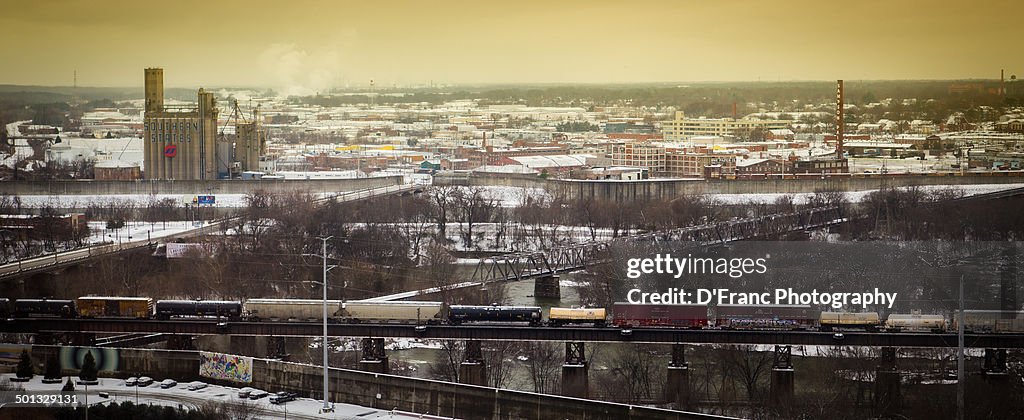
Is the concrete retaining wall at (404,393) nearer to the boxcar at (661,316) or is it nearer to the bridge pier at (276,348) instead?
the bridge pier at (276,348)

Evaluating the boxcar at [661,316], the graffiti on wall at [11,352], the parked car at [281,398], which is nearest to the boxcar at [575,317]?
the boxcar at [661,316]

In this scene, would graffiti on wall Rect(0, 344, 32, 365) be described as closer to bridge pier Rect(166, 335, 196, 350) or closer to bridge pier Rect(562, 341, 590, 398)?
bridge pier Rect(166, 335, 196, 350)

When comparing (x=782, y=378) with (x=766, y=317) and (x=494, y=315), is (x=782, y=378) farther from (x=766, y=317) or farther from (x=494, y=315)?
(x=494, y=315)

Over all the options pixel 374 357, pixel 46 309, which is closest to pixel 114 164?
pixel 46 309

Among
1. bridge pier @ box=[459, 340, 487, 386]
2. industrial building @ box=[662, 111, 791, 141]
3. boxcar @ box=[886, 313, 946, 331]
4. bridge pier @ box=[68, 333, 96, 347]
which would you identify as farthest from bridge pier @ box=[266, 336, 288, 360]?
industrial building @ box=[662, 111, 791, 141]

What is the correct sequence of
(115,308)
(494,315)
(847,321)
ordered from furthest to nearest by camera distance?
(115,308)
(494,315)
(847,321)

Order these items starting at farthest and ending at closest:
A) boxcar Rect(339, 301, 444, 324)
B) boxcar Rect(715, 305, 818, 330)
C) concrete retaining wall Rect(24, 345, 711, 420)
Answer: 1. boxcar Rect(339, 301, 444, 324)
2. boxcar Rect(715, 305, 818, 330)
3. concrete retaining wall Rect(24, 345, 711, 420)

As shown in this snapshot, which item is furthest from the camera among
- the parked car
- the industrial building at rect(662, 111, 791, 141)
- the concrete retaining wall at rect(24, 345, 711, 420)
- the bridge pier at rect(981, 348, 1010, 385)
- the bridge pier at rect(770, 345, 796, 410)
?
the industrial building at rect(662, 111, 791, 141)

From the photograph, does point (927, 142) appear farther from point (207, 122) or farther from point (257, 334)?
point (257, 334)

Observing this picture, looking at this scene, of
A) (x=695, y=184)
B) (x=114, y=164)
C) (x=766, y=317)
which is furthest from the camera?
(x=114, y=164)
